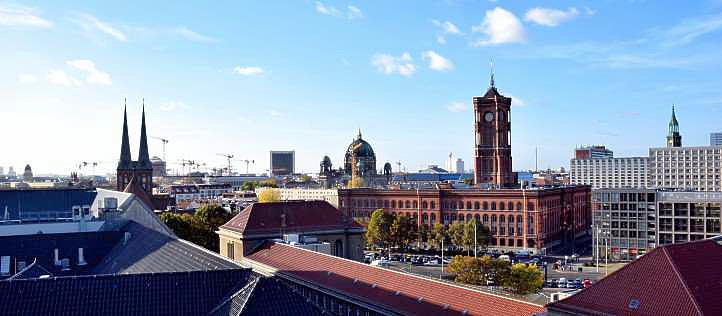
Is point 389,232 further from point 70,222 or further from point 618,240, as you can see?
point 70,222

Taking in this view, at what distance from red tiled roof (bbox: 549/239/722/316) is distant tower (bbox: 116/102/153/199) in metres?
125

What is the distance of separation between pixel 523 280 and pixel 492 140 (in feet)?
267

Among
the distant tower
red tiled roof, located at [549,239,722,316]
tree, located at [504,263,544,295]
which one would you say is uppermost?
the distant tower

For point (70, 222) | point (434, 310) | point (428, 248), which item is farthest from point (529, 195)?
point (434, 310)

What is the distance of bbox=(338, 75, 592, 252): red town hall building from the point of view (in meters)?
136

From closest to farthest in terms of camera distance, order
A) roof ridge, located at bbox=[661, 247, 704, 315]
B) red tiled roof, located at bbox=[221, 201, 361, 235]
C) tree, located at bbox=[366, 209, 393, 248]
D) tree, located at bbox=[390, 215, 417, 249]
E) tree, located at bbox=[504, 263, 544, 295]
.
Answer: roof ridge, located at bbox=[661, 247, 704, 315] → red tiled roof, located at bbox=[221, 201, 361, 235] → tree, located at bbox=[504, 263, 544, 295] → tree, located at bbox=[390, 215, 417, 249] → tree, located at bbox=[366, 209, 393, 248]

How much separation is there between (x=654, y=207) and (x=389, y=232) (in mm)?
45107

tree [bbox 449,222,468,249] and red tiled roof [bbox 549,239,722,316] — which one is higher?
red tiled roof [bbox 549,239,722,316]

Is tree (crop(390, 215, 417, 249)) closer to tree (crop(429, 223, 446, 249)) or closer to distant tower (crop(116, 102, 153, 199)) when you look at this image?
tree (crop(429, 223, 446, 249))

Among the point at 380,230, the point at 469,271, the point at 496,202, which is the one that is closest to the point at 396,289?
the point at 469,271

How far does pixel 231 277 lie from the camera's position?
39.1 metres

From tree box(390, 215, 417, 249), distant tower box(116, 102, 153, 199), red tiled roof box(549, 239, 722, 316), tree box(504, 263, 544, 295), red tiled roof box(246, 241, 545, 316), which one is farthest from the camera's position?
distant tower box(116, 102, 153, 199)

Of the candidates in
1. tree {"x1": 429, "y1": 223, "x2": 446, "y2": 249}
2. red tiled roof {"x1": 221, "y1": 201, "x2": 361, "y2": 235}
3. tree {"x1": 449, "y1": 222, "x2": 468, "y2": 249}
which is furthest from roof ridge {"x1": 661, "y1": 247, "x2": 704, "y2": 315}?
tree {"x1": 429, "y1": 223, "x2": 446, "y2": 249}

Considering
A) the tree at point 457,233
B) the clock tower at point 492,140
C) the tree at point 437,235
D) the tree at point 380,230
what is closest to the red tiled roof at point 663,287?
the tree at point 457,233
